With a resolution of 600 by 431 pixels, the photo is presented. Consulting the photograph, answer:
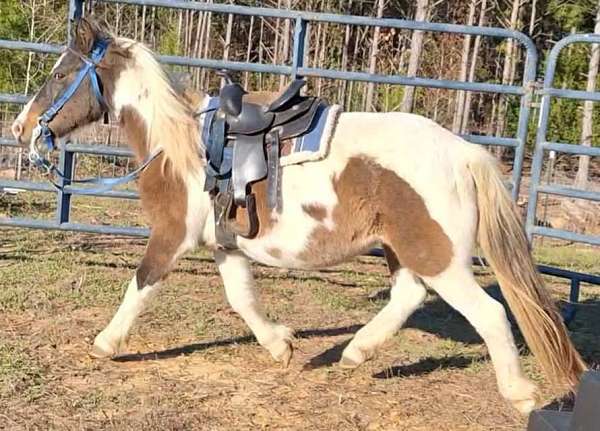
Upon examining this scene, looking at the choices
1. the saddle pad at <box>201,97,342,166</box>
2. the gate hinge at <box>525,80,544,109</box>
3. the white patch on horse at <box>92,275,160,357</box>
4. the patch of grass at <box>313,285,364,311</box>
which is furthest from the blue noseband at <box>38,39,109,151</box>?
the gate hinge at <box>525,80,544,109</box>

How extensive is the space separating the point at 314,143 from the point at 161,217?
908 millimetres

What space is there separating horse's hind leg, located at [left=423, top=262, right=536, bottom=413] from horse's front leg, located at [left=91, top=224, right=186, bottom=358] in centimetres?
131

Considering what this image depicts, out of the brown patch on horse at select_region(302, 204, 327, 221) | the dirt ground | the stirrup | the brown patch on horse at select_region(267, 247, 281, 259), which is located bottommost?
the dirt ground

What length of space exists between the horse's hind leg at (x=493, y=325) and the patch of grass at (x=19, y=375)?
1.94 meters

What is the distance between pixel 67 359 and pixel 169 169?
3.82 ft

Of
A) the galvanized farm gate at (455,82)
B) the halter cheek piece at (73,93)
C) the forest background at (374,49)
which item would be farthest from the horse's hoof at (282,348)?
the forest background at (374,49)

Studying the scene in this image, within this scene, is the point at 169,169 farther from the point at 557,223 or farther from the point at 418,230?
the point at 557,223

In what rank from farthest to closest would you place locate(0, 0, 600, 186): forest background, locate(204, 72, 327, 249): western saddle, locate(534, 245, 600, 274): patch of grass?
locate(0, 0, 600, 186): forest background
locate(534, 245, 600, 274): patch of grass
locate(204, 72, 327, 249): western saddle

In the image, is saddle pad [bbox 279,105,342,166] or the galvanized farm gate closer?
saddle pad [bbox 279,105,342,166]

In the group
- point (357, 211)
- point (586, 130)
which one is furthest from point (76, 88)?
point (586, 130)

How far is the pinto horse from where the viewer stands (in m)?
4.10

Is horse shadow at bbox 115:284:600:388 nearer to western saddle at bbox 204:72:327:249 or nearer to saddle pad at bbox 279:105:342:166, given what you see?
western saddle at bbox 204:72:327:249

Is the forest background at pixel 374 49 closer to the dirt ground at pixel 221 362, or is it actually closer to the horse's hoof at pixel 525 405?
the dirt ground at pixel 221 362

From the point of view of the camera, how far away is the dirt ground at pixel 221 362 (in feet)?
13.1
